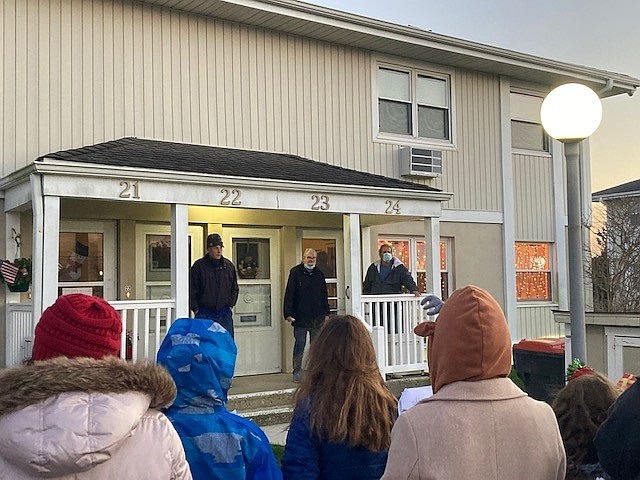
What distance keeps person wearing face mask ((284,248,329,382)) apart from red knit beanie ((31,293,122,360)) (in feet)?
23.6

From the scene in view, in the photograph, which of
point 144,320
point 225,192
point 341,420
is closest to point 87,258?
point 144,320

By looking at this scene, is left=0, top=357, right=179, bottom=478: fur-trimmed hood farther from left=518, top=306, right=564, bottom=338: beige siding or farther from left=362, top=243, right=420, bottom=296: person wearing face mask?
left=518, top=306, right=564, bottom=338: beige siding

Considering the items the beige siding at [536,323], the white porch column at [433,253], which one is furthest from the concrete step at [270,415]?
the beige siding at [536,323]

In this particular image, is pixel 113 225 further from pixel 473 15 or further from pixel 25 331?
pixel 473 15

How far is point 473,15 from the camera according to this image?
74.4 feet

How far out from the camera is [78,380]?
207 cm

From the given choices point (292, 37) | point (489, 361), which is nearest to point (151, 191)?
point (292, 37)

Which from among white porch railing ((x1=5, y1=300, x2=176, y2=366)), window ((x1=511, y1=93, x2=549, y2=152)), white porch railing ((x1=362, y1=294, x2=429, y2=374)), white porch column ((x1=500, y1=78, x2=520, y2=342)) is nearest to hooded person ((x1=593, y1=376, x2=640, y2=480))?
white porch railing ((x1=5, y1=300, x2=176, y2=366))

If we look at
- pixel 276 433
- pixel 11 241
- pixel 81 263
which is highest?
pixel 11 241

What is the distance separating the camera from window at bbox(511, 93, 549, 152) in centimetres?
1385

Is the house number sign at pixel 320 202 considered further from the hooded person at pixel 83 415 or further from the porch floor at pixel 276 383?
the hooded person at pixel 83 415

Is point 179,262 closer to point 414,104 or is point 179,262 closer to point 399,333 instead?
point 399,333

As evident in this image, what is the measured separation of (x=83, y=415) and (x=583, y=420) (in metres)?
1.79

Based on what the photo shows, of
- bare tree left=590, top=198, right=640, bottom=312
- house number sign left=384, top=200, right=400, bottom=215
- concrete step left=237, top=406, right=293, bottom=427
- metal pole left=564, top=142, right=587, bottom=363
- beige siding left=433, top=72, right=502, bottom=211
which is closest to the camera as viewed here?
metal pole left=564, top=142, right=587, bottom=363
